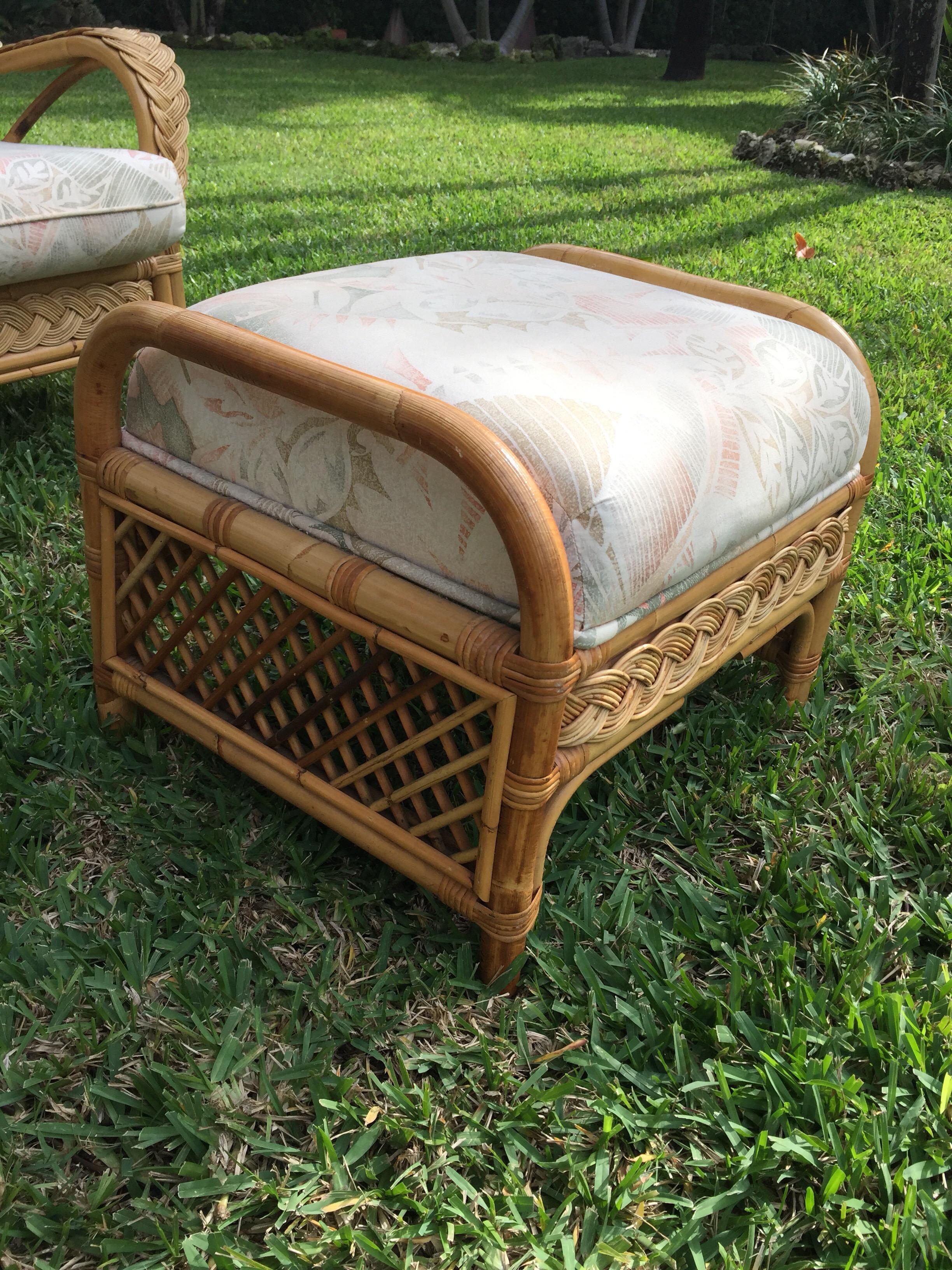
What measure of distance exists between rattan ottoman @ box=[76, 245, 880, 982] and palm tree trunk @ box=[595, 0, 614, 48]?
15.5 metres

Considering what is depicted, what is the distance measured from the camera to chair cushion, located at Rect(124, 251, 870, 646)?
38.7 inches

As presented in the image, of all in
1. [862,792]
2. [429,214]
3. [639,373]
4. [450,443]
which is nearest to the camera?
[450,443]

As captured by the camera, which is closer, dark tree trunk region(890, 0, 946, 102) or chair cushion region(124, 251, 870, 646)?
chair cushion region(124, 251, 870, 646)

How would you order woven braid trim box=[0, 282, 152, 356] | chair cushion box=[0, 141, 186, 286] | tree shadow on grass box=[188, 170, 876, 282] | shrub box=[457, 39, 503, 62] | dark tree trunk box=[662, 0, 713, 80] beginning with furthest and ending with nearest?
shrub box=[457, 39, 503, 62] < dark tree trunk box=[662, 0, 713, 80] < tree shadow on grass box=[188, 170, 876, 282] < woven braid trim box=[0, 282, 152, 356] < chair cushion box=[0, 141, 186, 286]

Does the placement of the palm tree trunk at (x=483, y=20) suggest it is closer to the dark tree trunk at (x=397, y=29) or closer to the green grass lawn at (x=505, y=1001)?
the dark tree trunk at (x=397, y=29)

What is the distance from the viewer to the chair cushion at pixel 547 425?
3.22 ft

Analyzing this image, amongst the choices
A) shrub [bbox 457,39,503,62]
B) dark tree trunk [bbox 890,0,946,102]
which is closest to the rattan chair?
dark tree trunk [bbox 890,0,946,102]

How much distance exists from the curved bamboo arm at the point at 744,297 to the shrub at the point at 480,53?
12.3m

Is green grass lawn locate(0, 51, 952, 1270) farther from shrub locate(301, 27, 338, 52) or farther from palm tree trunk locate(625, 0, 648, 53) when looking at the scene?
palm tree trunk locate(625, 0, 648, 53)

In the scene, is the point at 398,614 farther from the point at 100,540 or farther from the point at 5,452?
the point at 5,452

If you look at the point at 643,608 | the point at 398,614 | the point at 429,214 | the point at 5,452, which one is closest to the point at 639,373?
the point at 643,608

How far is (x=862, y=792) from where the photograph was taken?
1471 mm

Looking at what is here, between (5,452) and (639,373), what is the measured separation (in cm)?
166

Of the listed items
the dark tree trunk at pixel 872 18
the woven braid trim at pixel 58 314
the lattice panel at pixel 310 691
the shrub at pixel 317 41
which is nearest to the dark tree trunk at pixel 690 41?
the dark tree trunk at pixel 872 18
